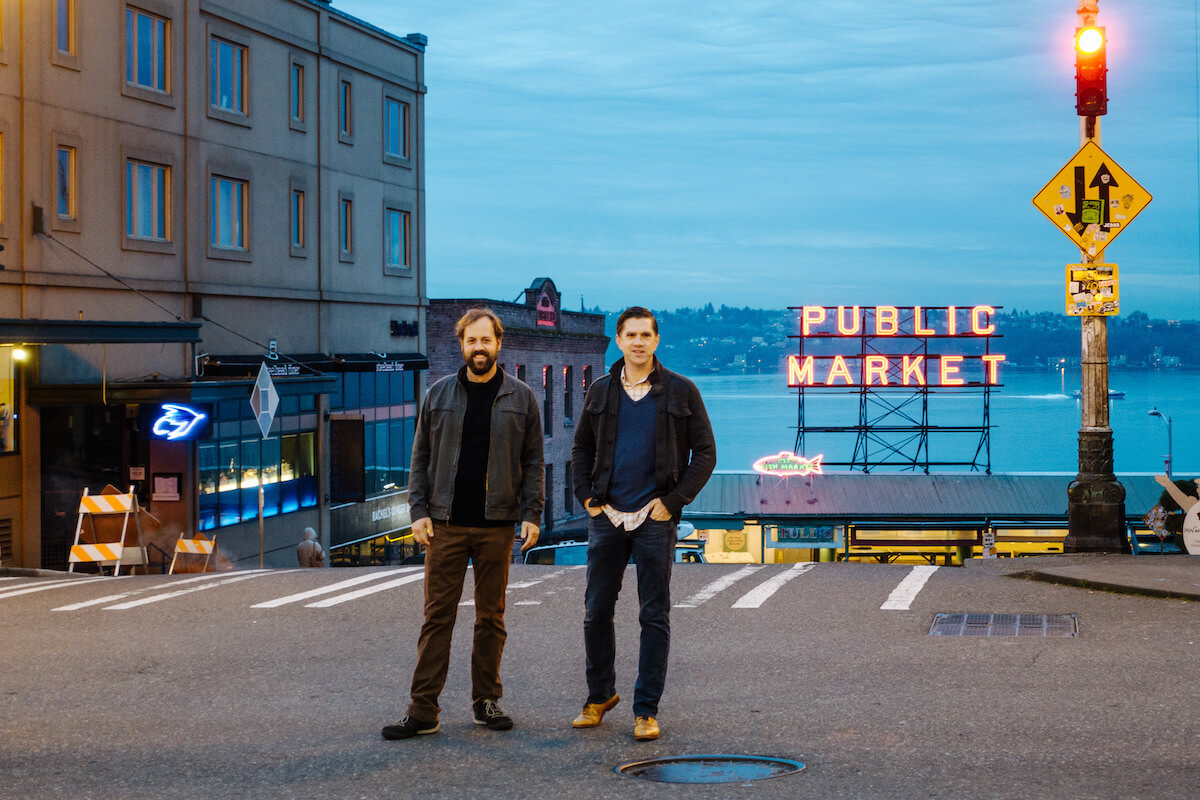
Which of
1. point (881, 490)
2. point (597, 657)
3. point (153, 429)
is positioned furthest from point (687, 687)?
point (881, 490)

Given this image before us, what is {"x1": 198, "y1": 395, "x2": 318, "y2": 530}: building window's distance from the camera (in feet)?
87.9

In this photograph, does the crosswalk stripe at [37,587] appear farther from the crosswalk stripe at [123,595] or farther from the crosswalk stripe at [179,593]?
the crosswalk stripe at [179,593]

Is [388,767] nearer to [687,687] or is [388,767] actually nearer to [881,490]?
[687,687]

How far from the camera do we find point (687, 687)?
7953 millimetres

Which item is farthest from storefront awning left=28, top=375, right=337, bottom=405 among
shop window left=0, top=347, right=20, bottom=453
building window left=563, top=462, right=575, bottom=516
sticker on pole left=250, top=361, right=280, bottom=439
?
building window left=563, top=462, right=575, bottom=516

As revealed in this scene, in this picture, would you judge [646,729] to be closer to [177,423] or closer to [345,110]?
[177,423]

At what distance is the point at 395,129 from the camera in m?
36.2

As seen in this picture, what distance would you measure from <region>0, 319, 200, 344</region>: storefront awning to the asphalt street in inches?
296

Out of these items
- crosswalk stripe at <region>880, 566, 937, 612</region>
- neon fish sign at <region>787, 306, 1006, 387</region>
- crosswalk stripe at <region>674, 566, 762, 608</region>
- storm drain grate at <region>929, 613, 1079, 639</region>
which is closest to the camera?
storm drain grate at <region>929, 613, 1079, 639</region>

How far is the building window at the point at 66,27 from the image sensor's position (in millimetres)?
23266

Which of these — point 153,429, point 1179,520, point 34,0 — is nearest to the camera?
point 1179,520

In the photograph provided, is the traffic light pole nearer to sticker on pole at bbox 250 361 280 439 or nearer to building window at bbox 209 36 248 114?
sticker on pole at bbox 250 361 280 439

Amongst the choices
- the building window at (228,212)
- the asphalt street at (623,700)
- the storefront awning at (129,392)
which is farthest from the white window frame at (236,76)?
the asphalt street at (623,700)

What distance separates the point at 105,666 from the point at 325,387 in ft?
63.4
